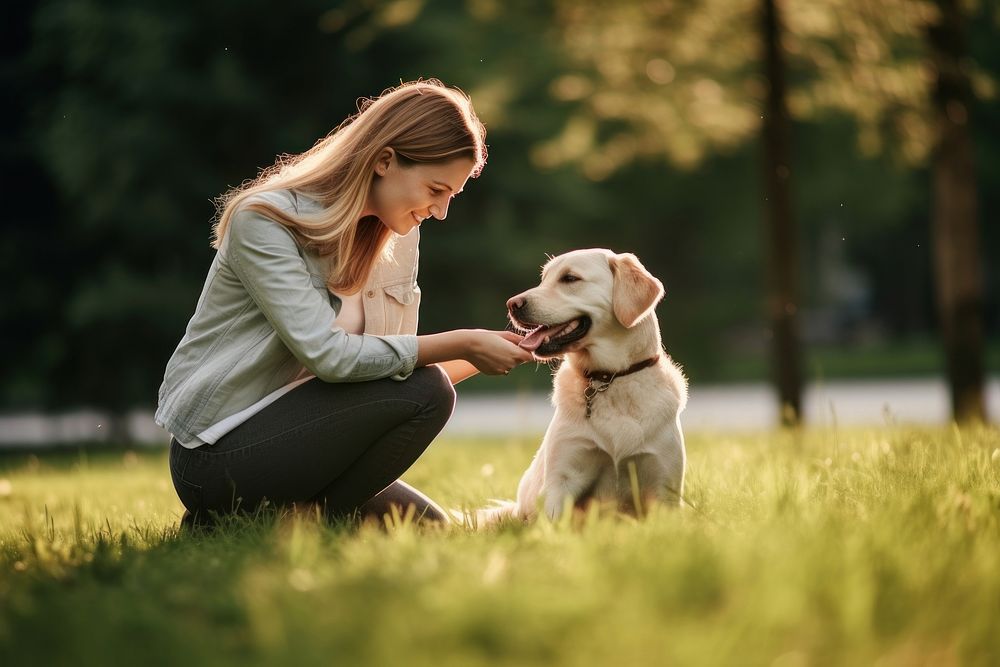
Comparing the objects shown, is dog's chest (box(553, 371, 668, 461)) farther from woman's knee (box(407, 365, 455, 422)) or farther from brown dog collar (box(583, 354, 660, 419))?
woman's knee (box(407, 365, 455, 422))

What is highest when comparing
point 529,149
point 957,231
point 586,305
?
point 586,305

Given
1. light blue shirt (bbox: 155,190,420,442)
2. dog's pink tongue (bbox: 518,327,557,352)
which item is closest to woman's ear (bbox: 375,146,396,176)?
light blue shirt (bbox: 155,190,420,442)

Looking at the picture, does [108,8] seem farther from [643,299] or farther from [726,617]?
[726,617]

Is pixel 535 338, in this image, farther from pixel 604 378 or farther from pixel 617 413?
pixel 617 413

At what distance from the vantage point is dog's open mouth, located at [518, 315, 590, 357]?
3.95 m

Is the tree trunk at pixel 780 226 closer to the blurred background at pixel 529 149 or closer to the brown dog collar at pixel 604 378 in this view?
the blurred background at pixel 529 149

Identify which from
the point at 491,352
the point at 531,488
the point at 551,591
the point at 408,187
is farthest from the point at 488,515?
the point at 551,591

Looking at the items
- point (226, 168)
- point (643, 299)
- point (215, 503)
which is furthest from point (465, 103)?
point (226, 168)

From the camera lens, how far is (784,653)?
187cm

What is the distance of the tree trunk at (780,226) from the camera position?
24.1 ft

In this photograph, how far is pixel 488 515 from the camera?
3803mm

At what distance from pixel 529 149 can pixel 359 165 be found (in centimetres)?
1212

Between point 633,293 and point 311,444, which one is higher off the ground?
point 633,293

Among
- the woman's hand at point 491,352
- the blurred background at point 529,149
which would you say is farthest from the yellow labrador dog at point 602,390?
the blurred background at point 529,149
